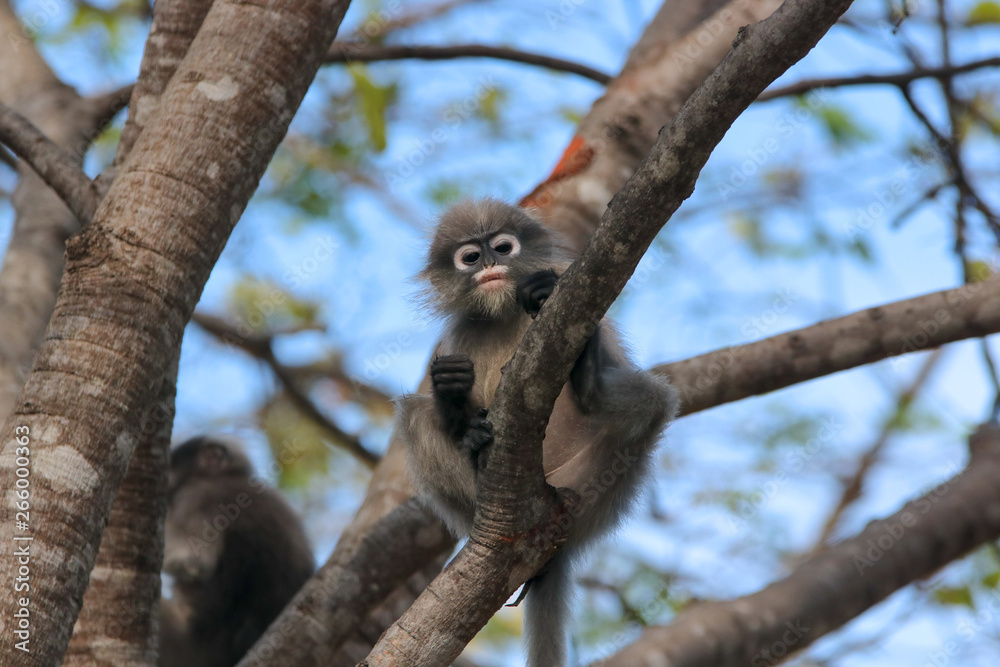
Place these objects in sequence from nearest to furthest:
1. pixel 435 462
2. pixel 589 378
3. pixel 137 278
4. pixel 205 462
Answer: pixel 137 278, pixel 589 378, pixel 435 462, pixel 205 462

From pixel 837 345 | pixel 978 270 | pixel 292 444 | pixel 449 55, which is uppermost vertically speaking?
pixel 449 55

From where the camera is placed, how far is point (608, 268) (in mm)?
2365

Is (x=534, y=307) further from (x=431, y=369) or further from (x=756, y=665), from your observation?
(x=756, y=665)

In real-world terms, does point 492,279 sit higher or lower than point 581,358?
higher

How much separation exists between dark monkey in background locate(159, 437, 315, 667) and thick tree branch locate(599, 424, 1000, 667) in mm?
2687

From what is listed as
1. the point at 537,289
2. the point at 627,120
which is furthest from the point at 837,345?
the point at 537,289

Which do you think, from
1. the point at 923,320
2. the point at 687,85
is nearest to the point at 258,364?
the point at 687,85

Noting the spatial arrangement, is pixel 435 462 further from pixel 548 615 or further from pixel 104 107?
pixel 104 107

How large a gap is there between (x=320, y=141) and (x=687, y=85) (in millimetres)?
3991

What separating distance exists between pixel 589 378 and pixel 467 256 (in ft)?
3.39

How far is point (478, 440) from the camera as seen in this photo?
10.2 feet

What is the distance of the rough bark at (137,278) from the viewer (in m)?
2.54

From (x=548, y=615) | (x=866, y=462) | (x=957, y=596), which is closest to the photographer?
(x=548, y=615)

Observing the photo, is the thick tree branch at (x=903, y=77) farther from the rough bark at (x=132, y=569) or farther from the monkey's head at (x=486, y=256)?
the rough bark at (x=132, y=569)
